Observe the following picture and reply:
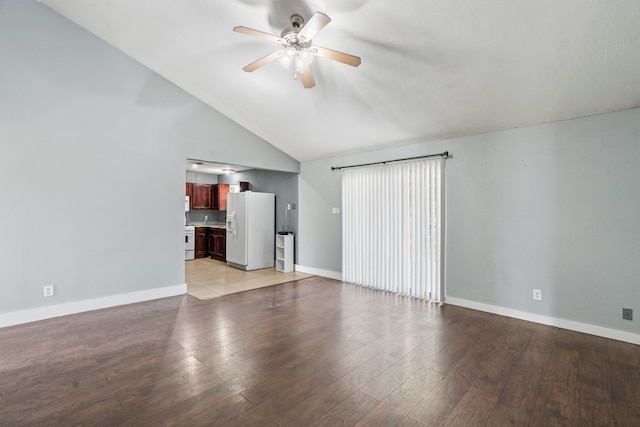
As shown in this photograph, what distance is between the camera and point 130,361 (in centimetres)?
266

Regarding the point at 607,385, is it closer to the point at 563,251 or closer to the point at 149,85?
the point at 563,251

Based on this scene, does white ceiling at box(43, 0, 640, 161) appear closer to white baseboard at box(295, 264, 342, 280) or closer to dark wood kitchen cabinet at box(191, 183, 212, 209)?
white baseboard at box(295, 264, 342, 280)

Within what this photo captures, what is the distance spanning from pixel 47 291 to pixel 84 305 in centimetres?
44

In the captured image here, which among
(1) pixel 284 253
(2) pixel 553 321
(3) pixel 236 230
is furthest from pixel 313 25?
(3) pixel 236 230

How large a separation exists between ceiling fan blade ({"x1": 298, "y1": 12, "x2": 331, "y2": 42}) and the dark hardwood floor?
2.78 meters

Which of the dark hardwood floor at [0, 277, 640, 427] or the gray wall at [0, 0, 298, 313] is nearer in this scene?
the dark hardwood floor at [0, 277, 640, 427]

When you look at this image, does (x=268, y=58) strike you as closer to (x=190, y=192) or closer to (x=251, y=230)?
(x=251, y=230)

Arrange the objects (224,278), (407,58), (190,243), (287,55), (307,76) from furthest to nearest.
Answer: (190,243) → (224,278) → (407,58) → (307,76) → (287,55)

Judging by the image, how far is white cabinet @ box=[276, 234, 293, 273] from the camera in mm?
6648

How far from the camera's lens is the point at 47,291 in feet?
12.2

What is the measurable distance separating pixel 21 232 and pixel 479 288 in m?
5.89

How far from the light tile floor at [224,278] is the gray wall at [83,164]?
536mm

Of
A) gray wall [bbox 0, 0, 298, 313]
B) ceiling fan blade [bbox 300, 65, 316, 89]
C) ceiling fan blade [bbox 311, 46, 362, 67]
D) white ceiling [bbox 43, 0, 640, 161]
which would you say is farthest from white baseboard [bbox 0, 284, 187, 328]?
ceiling fan blade [bbox 311, 46, 362, 67]

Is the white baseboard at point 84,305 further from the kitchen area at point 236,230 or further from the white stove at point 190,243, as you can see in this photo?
the white stove at point 190,243
